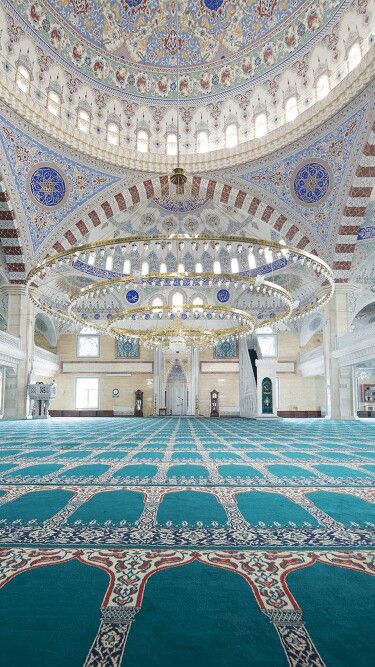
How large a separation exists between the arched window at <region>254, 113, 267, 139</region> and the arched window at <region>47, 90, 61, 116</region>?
471 centimetres

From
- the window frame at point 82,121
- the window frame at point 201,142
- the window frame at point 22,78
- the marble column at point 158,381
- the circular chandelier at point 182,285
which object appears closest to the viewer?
the window frame at point 22,78

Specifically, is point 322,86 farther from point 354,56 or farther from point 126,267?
point 126,267

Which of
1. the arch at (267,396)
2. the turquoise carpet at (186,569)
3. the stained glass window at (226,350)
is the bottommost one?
the turquoise carpet at (186,569)

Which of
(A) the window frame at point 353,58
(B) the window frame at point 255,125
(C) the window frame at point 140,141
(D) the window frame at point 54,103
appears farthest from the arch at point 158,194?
(A) the window frame at point 353,58

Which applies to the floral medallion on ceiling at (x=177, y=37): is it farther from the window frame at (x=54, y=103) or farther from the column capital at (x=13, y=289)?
the column capital at (x=13, y=289)

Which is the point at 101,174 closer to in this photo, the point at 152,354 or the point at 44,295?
the point at 44,295

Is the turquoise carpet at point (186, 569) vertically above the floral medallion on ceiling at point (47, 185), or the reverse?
the floral medallion on ceiling at point (47, 185)

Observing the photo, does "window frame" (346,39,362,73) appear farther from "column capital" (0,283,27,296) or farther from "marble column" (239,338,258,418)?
"column capital" (0,283,27,296)

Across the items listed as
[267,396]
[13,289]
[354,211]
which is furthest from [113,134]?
[267,396]

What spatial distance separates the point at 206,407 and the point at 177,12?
1128 cm

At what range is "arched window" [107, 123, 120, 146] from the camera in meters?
10.6

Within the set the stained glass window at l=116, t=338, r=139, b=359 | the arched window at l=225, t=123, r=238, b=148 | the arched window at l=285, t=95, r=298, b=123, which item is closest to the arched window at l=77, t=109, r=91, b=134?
the arched window at l=225, t=123, r=238, b=148

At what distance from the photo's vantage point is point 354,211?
9.62 metres

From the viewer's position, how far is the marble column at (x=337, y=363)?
10.4 meters
